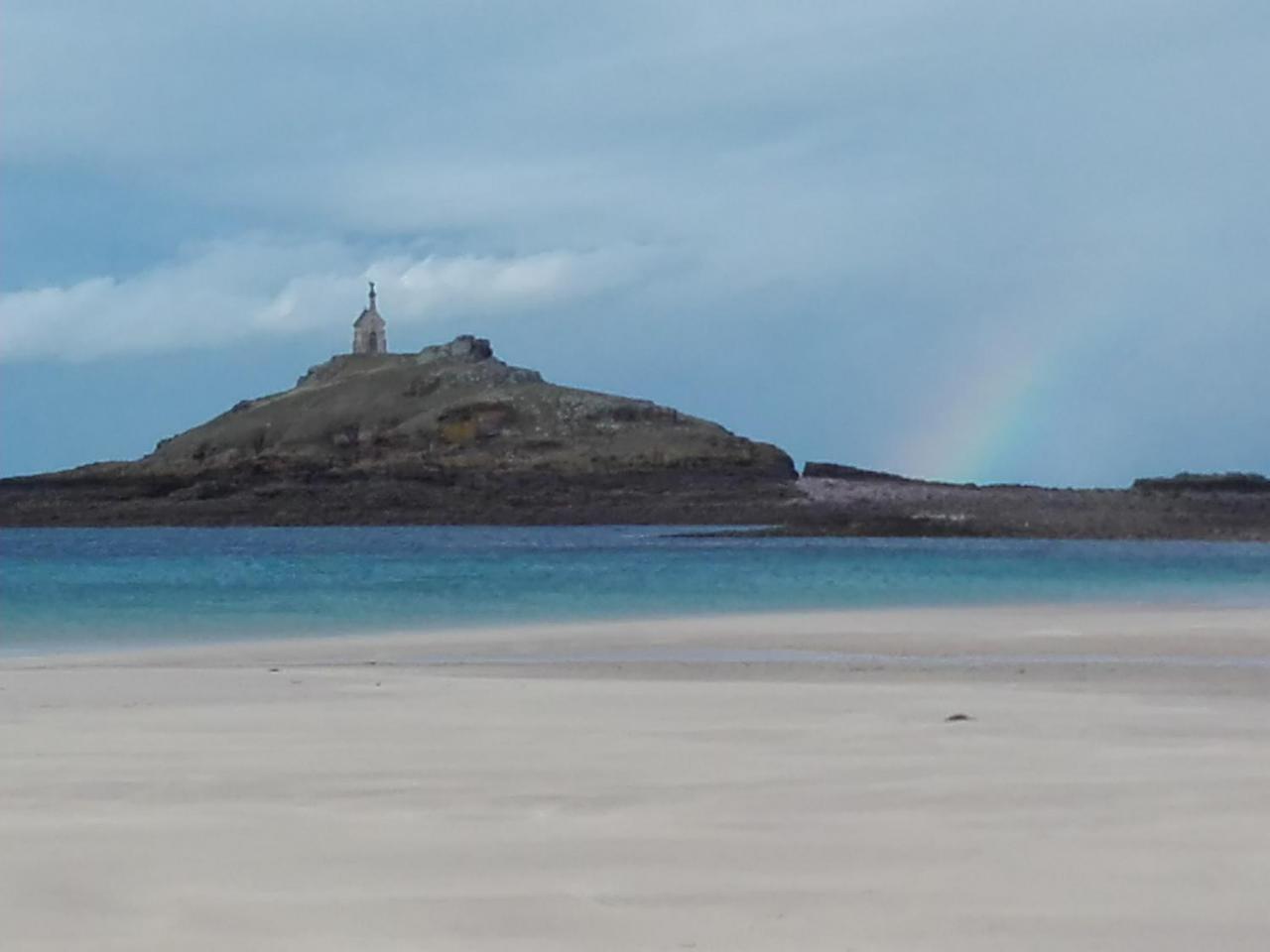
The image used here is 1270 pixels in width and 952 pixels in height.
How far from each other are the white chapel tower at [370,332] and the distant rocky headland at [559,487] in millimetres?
24486

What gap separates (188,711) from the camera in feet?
37.5

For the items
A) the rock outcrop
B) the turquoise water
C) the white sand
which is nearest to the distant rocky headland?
the rock outcrop

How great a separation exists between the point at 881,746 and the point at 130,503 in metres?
111

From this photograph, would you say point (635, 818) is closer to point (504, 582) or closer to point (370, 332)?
point (504, 582)

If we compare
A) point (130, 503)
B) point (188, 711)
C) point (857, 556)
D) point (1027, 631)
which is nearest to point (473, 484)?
point (130, 503)

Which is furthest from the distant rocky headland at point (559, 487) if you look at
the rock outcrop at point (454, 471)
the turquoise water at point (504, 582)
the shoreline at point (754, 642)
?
the shoreline at point (754, 642)

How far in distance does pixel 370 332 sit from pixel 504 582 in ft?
431

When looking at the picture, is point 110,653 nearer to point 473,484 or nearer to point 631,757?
point 631,757

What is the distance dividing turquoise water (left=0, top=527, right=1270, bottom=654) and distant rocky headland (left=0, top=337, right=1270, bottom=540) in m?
22.8

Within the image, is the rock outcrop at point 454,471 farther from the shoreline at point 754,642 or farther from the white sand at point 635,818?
the white sand at point 635,818

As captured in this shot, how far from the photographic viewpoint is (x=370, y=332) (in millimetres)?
168125

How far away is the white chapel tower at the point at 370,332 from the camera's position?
16675 cm

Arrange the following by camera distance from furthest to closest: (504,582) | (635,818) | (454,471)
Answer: (454,471) → (504,582) → (635,818)

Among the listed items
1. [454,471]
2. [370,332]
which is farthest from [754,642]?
[370,332]
